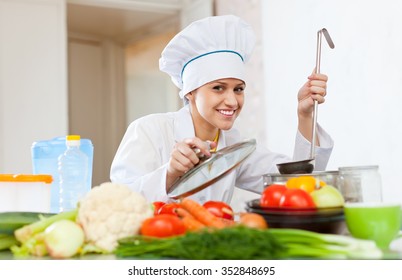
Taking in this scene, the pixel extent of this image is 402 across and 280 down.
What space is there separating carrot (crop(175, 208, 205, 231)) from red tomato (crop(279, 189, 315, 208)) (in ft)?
0.54

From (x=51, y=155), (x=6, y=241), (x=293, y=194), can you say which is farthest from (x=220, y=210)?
(x=51, y=155)

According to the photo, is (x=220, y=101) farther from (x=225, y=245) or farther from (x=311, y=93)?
(x=225, y=245)

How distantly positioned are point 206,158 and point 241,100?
595 millimetres

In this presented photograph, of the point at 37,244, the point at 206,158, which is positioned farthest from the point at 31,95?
the point at 37,244

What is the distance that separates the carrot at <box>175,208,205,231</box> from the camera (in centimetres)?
107

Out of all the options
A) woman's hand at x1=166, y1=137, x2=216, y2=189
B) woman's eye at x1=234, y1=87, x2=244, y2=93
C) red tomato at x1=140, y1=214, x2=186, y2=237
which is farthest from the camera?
woman's eye at x1=234, y1=87, x2=244, y2=93

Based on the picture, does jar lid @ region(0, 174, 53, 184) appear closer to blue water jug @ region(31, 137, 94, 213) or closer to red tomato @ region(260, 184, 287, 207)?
red tomato @ region(260, 184, 287, 207)

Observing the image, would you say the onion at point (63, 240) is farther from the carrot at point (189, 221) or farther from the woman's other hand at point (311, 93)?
the woman's other hand at point (311, 93)

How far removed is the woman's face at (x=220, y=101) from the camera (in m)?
1.95

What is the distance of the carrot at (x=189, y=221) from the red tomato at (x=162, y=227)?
2 cm

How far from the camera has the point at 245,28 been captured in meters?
1.98

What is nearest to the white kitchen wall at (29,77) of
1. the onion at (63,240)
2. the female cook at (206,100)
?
the female cook at (206,100)

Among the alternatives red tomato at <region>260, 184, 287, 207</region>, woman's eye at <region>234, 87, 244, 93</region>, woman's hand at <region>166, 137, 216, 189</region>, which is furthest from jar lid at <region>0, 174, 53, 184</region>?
woman's eye at <region>234, 87, 244, 93</region>

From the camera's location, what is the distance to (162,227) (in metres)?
1.02
